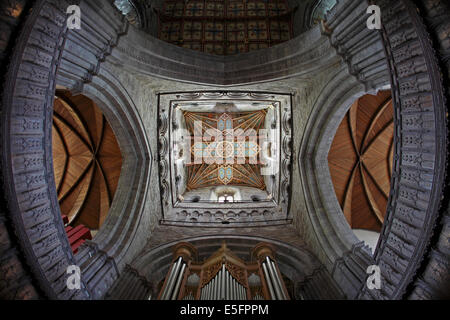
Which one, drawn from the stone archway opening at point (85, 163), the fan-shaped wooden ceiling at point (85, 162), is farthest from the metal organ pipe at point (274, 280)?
the fan-shaped wooden ceiling at point (85, 162)

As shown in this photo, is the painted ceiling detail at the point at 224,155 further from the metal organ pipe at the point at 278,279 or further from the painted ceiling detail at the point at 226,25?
the metal organ pipe at the point at 278,279

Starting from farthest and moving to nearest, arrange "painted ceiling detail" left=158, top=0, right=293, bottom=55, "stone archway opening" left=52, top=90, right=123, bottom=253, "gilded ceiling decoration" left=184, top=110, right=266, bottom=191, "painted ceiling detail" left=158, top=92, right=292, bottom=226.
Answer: "gilded ceiling decoration" left=184, top=110, right=266, bottom=191
"stone archway opening" left=52, top=90, right=123, bottom=253
"painted ceiling detail" left=158, top=0, right=293, bottom=55
"painted ceiling detail" left=158, top=92, right=292, bottom=226

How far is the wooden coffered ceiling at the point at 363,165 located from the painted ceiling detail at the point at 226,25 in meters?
5.09

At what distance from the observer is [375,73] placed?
17.5 feet

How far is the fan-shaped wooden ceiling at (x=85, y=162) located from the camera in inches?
435

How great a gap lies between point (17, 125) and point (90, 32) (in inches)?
110

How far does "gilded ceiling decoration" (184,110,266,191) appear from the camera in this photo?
14.2 m

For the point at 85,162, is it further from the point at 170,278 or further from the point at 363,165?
the point at 363,165

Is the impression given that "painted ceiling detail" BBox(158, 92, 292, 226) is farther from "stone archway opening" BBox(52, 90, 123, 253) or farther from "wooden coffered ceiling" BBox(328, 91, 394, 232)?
"stone archway opening" BBox(52, 90, 123, 253)

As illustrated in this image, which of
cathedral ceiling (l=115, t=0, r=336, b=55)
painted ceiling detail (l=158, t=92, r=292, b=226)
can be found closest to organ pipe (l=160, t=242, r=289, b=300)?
painted ceiling detail (l=158, t=92, r=292, b=226)

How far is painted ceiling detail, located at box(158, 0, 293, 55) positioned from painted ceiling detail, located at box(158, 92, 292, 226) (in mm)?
2573

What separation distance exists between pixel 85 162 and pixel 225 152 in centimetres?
781

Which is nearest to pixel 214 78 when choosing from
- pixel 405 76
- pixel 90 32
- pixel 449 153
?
pixel 90 32

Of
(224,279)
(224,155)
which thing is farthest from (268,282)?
(224,155)
